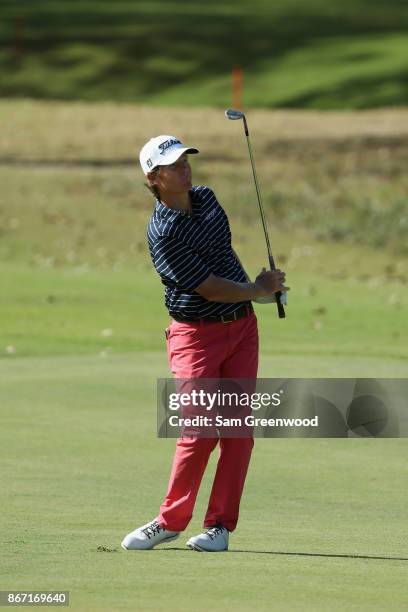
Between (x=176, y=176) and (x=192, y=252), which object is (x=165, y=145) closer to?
(x=176, y=176)

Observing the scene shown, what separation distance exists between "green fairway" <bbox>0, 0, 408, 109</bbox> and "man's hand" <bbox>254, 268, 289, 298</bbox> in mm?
30625

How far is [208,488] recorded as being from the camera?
8836mm

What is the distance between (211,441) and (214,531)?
1.17 ft

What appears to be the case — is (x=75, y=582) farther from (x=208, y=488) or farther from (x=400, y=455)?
(x=400, y=455)

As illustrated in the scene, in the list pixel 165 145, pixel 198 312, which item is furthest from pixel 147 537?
pixel 165 145

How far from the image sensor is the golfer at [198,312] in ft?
22.2

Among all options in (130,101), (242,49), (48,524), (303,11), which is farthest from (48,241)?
(303,11)

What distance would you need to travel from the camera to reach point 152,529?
684 cm

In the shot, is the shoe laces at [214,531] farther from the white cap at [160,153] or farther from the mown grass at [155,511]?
the white cap at [160,153]

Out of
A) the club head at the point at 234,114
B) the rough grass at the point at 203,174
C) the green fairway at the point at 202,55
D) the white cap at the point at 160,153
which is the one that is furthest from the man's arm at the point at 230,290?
the green fairway at the point at 202,55

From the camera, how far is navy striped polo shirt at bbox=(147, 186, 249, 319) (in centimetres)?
676

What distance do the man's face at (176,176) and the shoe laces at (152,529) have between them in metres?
1.32

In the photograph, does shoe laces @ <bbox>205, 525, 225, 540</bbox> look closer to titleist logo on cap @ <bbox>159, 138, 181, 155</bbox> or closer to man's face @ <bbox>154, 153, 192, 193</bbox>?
man's face @ <bbox>154, 153, 192, 193</bbox>

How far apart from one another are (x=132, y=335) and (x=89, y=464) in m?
7.50
